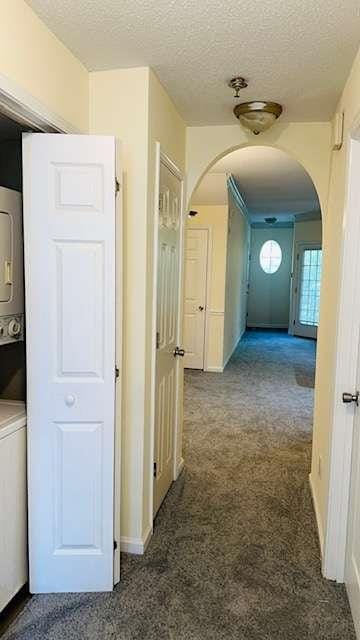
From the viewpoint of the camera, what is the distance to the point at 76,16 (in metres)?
1.74

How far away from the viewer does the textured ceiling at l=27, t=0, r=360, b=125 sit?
5.45ft

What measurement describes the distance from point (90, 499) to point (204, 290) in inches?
189

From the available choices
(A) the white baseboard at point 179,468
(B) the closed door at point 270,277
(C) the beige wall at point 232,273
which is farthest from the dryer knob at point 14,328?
(B) the closed door at point 270,277

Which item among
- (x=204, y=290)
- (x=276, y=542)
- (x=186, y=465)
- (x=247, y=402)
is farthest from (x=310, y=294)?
(x=276, y=542)

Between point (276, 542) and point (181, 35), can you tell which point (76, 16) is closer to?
point (181, 35)

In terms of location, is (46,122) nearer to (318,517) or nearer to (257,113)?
(257,113)

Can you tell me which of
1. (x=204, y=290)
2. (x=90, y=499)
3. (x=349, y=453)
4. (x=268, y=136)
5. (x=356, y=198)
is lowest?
(x=90, y=499)

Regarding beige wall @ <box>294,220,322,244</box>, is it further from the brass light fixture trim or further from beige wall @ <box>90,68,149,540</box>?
beige wall @ <box>90,68,149,540</box>

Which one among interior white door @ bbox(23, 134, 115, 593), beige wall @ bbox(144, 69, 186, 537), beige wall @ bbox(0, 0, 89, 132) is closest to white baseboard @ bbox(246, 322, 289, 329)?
beige wall @ bbox(144, 69, 186, 537)

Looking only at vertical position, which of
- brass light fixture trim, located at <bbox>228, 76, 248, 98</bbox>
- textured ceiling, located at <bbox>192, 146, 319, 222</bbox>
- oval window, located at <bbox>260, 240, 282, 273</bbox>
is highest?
textured ceiling, located at <bbox>192, 146, 319, 222</bbox>

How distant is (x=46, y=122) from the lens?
187 cm

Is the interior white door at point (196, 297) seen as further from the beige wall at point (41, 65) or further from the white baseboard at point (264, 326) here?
the white baseboard at point (264, 326)

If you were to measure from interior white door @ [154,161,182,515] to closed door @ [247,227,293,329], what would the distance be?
27.9ft

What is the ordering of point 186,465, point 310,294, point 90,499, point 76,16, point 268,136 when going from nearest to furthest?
point 76,16, point 90,499, point 268,136, point 186,465, point 310,294
